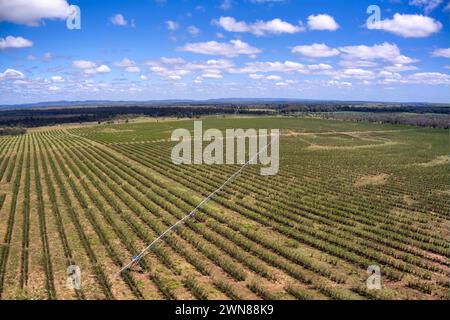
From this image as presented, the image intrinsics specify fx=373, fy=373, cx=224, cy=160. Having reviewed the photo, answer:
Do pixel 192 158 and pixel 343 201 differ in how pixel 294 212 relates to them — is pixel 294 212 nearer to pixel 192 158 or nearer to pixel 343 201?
pixel 343 201

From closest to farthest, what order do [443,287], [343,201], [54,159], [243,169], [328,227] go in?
[443,287] < [328,227] < [343,201] < [243,169] < [54,159]

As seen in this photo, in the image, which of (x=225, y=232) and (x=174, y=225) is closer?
(x=225, y=232)

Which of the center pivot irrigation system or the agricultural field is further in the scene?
the center pivot irrigation system

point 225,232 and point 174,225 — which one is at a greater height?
point 174,225

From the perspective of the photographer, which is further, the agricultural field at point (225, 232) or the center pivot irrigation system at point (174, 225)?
the center pivot irrigation system at point (174, 225)
